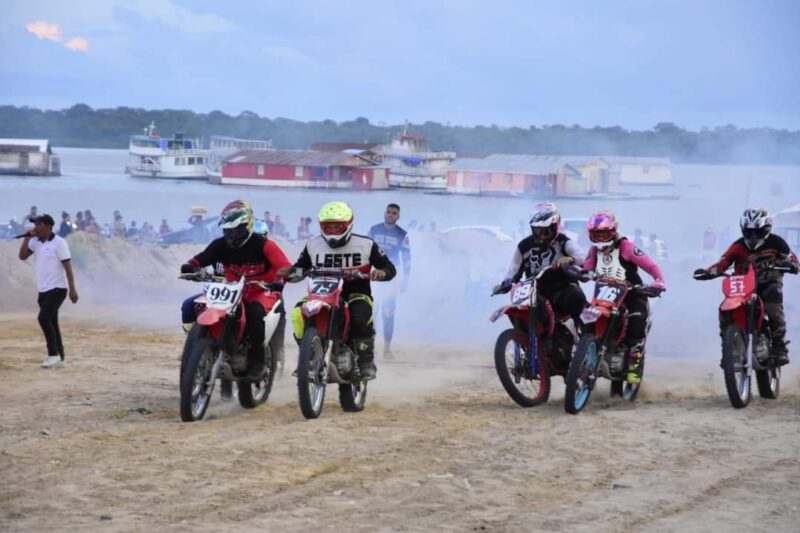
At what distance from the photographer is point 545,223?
12312 mm

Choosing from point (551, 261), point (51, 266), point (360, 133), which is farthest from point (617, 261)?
point (360, 133)

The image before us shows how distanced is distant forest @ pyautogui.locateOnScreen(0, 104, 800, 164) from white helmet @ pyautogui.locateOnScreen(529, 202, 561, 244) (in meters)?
22.3

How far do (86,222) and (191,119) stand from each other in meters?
7.06

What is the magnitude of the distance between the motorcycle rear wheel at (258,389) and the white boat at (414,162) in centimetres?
2317

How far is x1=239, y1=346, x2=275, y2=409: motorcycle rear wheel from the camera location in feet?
39.3

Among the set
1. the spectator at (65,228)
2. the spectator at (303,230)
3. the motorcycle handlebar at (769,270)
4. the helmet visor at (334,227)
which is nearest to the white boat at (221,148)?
the spectator at (303,230)

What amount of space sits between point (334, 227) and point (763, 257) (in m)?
4.24

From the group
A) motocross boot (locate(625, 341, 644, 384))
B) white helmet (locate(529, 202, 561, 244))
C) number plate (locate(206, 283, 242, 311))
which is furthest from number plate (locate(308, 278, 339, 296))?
motocross boot (locate(625, 341, 644, 384))

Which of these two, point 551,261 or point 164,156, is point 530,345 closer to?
point 551,261

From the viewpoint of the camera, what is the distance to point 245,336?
11727 mm

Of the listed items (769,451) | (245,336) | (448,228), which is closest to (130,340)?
(245,336)

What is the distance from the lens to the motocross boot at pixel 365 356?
465 inches

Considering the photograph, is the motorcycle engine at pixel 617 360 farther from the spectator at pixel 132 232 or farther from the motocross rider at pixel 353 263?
the spectator at pixel 132 232

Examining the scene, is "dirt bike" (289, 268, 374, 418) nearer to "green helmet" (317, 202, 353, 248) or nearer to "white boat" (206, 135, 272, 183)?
"green helmet" (317, 202, 353, 248)
